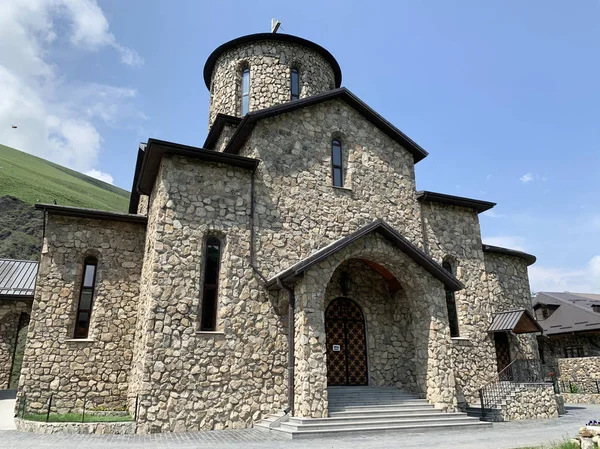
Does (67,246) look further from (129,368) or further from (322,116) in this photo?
(322,116)

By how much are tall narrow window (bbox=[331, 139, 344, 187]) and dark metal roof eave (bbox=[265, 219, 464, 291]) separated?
8.75ft

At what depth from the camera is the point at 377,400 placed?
11.9 metres

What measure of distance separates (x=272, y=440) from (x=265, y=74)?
13.9 metres

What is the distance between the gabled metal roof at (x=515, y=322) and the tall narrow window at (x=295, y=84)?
Result: 11.6 meters

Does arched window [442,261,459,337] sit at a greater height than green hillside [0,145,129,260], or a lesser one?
lesser

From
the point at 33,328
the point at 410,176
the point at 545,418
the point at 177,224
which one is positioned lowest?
the point at 545,418

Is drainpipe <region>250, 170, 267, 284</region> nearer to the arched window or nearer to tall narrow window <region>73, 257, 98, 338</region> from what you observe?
tall narrow window <region>73, 257, 98, 338</region>

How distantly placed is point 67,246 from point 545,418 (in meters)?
15.8

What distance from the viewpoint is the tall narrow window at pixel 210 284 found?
1174cm

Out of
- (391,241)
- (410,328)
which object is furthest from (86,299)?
(410,328)

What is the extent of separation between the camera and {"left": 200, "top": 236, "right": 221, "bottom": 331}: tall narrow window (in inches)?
462

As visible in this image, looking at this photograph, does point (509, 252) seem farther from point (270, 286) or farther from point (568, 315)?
point (568, 315)

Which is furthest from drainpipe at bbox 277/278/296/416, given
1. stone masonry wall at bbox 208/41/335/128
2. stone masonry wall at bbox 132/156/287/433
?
stone masonry wall at bbox 208/41/335/128

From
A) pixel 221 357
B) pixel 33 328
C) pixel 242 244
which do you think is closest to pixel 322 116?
pixel 242 244
